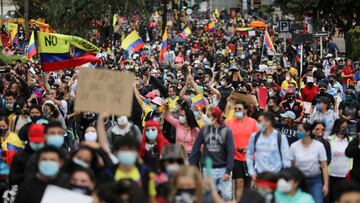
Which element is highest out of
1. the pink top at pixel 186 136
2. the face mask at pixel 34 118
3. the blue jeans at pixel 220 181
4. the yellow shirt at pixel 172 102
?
the face mask at pixel 34 118

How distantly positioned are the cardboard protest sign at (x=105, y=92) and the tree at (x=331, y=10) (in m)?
35.1

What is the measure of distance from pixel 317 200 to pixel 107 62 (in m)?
19.0

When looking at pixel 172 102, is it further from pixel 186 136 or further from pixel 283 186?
pixel 283 186

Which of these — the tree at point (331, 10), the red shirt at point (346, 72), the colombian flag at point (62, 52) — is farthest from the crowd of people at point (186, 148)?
the tree at point (331, 10)

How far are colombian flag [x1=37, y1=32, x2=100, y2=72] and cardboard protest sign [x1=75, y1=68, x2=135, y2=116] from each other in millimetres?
7243

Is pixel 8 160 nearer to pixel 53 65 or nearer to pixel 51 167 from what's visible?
pixel 51 167

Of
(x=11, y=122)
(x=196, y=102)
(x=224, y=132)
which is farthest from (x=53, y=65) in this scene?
(x=224, y=132)

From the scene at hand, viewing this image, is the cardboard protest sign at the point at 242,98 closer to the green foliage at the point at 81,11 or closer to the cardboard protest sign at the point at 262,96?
the cardboard protest sign at the point at 262,96

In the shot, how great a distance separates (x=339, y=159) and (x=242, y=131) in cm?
129

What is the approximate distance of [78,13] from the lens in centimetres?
4169

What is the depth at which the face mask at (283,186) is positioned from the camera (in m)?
8.12

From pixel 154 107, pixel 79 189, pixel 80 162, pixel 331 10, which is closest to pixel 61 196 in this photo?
pixel 79 189

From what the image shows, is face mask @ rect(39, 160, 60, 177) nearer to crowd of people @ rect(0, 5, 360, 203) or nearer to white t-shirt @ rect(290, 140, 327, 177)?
crowd of people @ rect(0, 5, 360, 203)

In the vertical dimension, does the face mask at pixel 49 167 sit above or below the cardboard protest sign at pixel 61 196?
above
